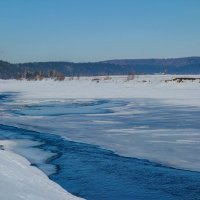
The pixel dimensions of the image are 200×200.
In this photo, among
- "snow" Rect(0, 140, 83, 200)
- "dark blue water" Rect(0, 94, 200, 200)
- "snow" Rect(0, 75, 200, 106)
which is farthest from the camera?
"snow" Rect(0, 75, 200, 106)

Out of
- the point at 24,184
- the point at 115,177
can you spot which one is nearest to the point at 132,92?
the point at 115,177

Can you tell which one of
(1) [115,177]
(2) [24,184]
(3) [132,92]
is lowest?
(1) [115,177]

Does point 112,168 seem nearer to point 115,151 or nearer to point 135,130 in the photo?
point 115,151

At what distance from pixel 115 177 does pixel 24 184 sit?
2.43m

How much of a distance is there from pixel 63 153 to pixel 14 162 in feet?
9.19

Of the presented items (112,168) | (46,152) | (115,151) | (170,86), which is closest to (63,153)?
(46,152)

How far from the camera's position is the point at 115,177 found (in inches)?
362

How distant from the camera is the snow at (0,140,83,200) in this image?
6.48 metres

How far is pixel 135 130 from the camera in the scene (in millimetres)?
14891

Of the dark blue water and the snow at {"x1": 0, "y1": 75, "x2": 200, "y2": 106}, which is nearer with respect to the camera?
the dark blue water

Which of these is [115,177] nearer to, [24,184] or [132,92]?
[24,184]

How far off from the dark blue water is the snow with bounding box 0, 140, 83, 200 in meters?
0.44

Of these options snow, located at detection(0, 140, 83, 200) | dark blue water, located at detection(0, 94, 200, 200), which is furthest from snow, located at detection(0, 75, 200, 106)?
snow, located at detection(0, 140, 83, 200)

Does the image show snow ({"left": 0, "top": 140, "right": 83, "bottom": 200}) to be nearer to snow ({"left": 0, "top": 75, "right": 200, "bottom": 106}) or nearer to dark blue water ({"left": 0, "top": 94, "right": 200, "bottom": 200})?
dark blue water ({"left": 0, "top": 94, "right": 200, "bottom": 200})
